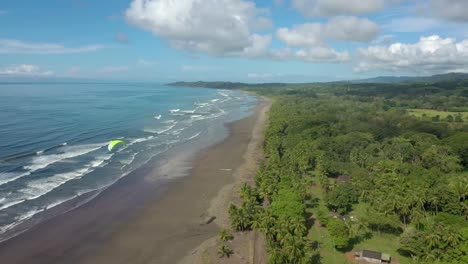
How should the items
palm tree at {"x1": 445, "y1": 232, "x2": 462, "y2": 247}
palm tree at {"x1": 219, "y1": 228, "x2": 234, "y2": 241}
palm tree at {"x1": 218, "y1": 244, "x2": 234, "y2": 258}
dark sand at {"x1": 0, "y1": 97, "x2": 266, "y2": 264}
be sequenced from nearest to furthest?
palm tree at {"x1": 445, "y1": 232, "x2": 462, "y2": 247}, dark sand at {"x1": 0, "y1": 97, "x2": 266, "y2": 264}, palm tree at {"x1": 218, "y1": 244, "x2": 234, "y2": 258}, palm tree at {"x1": 219, "y1": 228, "x2": 234, "y2": 241}

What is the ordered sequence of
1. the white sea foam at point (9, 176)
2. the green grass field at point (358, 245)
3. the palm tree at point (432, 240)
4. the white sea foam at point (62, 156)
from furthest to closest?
the white sea foam at point (62, 156), the white sea foam at point (9, 176), the green grass field at point (358, 245), the palm tree at point (432, 240)

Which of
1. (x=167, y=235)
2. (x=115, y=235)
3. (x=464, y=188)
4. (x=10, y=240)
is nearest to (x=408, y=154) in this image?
(x=464, y=188)

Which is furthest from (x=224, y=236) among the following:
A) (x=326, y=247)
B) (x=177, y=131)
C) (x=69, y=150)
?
(x=177, y=131)

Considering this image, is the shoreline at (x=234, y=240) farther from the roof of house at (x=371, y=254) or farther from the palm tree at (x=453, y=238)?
the palm tree at (x=453, y=238)

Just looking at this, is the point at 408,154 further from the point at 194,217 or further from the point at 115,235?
the point at 115,235

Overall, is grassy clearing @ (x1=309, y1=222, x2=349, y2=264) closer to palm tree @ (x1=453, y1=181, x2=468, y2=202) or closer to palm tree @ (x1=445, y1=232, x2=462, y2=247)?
palm tree @ (x1=445, y1=232, x2=462, y2=247)

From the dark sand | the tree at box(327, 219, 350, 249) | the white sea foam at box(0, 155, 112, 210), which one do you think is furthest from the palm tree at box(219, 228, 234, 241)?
the white sea foam at box(0, 155, 112, 210)

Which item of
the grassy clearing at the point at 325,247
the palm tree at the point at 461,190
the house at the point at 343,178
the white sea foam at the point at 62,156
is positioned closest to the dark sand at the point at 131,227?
the grassy clearing at the point at 325,247

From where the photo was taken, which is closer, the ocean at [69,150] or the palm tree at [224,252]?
the palm tree at [224,252]
